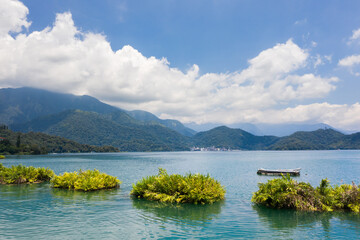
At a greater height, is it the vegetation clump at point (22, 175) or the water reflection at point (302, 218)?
the vegetation clump at point (22, 175)

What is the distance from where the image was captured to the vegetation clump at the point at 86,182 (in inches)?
1047

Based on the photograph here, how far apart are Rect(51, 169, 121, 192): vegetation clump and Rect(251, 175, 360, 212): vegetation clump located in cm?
1742

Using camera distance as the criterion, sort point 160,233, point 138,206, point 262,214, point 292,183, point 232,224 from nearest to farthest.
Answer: point 160,233
point 232,224
point 262,214
point 292,183
point 138,206

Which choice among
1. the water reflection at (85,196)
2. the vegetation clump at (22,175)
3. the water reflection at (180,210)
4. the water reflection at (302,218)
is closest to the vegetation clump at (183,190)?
the water reflection at (180,210)

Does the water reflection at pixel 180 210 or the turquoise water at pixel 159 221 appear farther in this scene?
the water reflection at pixel 180 210

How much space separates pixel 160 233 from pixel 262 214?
26.6ft

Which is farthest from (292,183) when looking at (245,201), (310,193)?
(245,201)

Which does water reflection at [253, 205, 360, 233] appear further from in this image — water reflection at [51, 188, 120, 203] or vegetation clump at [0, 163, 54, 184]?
vegetation clump at [0, 163, 54, 184]

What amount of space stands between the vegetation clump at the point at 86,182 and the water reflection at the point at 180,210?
7.36m

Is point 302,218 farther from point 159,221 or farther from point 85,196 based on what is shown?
point 85,196

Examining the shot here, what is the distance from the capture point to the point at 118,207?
62.6 ft

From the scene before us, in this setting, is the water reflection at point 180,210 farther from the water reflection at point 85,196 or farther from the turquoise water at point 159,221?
the water reflection at point 85,196

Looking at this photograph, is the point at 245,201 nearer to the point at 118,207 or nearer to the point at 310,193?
the point at 310,193

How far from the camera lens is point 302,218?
15.9m
